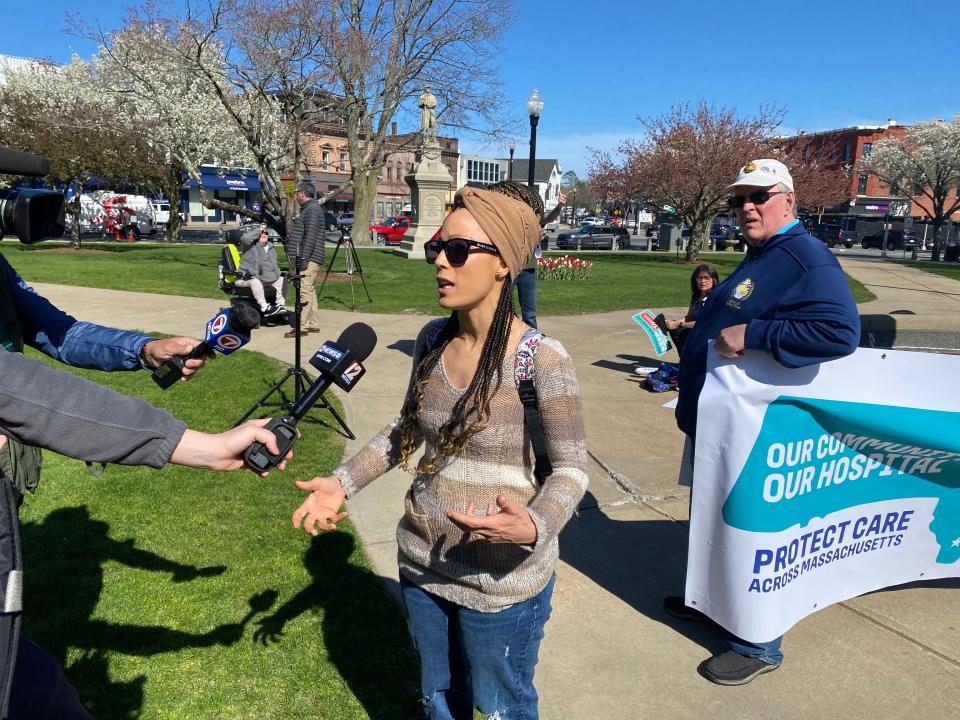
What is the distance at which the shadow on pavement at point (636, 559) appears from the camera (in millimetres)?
3467

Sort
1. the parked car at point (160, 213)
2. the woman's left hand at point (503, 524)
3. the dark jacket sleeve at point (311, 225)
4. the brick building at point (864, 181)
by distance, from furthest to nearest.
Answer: the brick building at point (864, 181), the parked car at point (160, 213), the dark jacket sleeve at point (311, 225), the woman's left hand at point (503, 524)

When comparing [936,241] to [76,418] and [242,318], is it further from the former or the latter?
[76,418]

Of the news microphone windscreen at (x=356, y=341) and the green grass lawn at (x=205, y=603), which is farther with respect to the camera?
the green grass lawn at (x=205, y=603)

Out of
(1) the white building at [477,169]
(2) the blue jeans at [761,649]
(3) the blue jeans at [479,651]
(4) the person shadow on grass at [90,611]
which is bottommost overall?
(4) the person shadow on grass at [90,611]

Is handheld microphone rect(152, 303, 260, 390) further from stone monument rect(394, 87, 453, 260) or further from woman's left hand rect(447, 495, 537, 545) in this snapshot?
stone monument rect(394, 87, 453, 260)

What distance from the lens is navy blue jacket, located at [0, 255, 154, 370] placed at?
2.71m

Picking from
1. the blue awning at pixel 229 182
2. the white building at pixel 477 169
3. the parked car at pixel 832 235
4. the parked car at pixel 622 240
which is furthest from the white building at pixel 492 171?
the parked car at pixel 622 240

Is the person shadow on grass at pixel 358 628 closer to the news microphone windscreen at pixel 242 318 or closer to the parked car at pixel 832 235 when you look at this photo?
the news microphone windscreen at pixel 242 318

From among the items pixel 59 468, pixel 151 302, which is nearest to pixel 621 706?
pixel 59 468

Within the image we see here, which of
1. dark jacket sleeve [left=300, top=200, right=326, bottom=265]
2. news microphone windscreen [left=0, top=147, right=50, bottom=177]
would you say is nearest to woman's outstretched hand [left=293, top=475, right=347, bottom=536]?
news microphone windscreen [left=0, top=147, right=50, bottom=177]

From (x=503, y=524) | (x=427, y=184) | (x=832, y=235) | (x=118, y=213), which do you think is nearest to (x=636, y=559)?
(x=503, y=524)

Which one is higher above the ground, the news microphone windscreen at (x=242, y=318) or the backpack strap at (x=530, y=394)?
the news microphone windscreen at (x=242, y=318)

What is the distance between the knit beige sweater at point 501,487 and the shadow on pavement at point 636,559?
167 centimetres

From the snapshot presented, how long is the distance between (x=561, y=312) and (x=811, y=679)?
10506 millimetres
